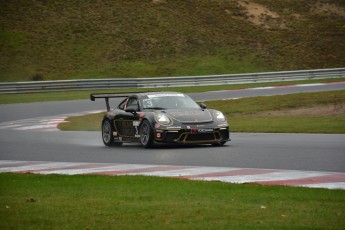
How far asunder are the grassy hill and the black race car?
102ft

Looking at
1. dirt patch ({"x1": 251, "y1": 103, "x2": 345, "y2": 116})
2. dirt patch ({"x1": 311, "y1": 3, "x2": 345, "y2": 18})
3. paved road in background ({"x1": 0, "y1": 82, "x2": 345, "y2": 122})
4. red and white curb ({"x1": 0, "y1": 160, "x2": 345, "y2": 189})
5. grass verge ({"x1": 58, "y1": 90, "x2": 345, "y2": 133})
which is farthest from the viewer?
dirt patch ({"x1": 311, "y1": 3, "x2": 345, "y2": 18})

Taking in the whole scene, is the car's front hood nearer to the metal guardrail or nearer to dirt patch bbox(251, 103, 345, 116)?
dirt patch bbox(251, 103, 345, 116)

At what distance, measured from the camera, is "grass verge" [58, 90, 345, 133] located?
23.7 m

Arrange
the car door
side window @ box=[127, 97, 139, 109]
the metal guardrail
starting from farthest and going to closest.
→ the metal guardrail
side window @ box=[127, 97, 139, 109]
the car door

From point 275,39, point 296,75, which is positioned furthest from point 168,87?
point 275,39

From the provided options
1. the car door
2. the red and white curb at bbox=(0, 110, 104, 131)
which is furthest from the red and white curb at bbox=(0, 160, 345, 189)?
the red and white curb at bbox=(0, 110, 104, 131)

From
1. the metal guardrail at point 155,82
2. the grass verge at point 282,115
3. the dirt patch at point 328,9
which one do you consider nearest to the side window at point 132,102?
the grass verge at point 282,115

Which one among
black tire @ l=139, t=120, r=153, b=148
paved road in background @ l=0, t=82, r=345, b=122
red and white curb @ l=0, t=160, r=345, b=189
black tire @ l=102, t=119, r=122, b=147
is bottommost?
paved road in background @ l=0, t=82, r=345, b=122

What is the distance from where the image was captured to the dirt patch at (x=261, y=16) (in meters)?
61.5

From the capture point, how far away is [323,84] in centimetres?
4128

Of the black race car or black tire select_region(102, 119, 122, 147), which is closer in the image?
the black race car

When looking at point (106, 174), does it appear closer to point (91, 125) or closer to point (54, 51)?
point (91, 125)

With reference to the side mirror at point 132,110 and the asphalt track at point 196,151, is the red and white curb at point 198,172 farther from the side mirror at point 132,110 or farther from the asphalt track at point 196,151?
the side mirror at point 132,110

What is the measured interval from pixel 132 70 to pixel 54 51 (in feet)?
19.0
